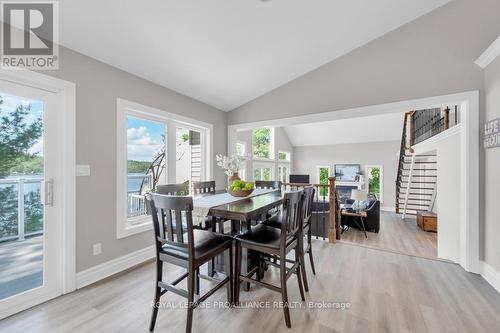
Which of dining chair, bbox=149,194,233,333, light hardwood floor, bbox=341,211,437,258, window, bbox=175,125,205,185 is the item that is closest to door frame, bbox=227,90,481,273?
light hardwood floor, bbox=341,211,437,258

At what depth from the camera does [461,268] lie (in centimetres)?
262

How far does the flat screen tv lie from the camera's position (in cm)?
873

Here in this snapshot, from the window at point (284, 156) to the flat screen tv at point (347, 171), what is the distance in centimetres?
212

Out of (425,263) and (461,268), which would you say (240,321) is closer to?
(425,263)

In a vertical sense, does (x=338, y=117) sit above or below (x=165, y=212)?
above

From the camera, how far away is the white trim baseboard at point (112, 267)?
7.42ft

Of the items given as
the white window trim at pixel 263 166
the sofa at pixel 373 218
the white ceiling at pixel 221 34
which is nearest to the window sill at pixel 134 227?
the white ceiling at pixel 221 34

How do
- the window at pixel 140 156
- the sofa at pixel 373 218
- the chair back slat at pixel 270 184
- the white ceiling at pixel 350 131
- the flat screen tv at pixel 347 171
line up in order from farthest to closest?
1. the flat screen tv at pixel 347 171
2. the white ceiling at pixel 350 131
3. the sofa at pixel 373 218
4. the chair back slat at pixel 270 184
5. the window at pixel 140 156

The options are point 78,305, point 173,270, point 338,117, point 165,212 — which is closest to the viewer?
point 165,212

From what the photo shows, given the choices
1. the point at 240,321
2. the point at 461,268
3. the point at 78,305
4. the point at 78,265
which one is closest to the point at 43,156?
the point at 78,265

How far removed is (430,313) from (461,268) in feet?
4.31

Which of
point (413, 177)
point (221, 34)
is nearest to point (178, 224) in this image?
point (221, 34)

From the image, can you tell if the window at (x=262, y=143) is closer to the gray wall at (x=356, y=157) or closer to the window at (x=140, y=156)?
the gray wall at (x=356, y=157)

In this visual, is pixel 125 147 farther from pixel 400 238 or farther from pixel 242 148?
pixel 400 238
